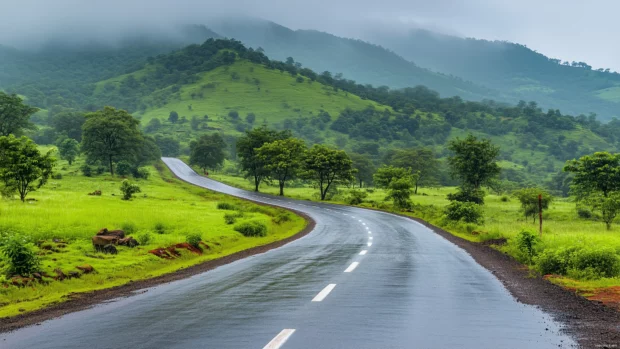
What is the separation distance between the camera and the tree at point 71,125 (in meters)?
135

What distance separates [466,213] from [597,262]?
24.9m

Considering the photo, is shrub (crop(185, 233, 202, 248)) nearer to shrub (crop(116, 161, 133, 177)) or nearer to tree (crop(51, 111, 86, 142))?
shrub (crop(116, 161, 133, 177))

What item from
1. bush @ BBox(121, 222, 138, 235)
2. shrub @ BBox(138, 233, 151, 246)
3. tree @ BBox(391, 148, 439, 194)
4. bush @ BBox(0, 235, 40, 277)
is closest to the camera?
bush @ BBox(0, 235, 40, 277)

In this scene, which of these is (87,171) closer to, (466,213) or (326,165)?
(326,165)

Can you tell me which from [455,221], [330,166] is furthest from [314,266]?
[330,166]

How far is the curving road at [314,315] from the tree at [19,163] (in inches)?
1041

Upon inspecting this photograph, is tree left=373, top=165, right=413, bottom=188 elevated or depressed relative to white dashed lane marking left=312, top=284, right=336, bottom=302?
elevated

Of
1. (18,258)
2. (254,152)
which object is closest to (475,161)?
(254,152)

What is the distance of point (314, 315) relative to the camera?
8.21 metres

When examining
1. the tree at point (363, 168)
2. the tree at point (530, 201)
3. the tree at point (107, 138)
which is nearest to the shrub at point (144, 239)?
the tree at point (530, 201)

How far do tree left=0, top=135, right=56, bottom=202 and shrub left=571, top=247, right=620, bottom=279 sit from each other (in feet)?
109

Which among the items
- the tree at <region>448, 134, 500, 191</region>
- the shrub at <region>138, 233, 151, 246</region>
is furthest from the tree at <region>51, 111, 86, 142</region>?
the shrub at <region>138, 233, 151, 246</region>

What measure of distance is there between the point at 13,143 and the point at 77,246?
21.4m

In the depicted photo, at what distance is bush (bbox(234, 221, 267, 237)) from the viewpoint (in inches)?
1164
